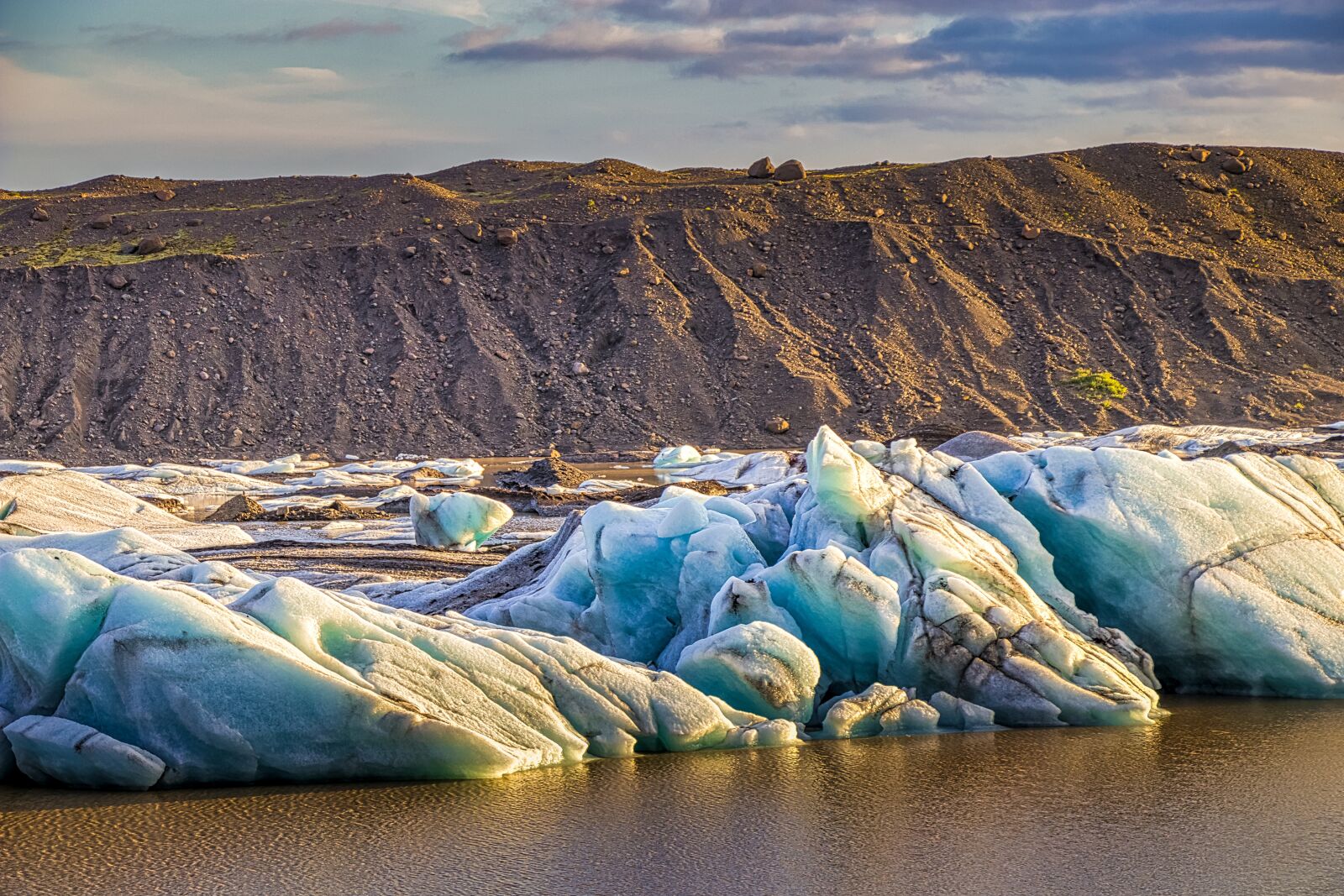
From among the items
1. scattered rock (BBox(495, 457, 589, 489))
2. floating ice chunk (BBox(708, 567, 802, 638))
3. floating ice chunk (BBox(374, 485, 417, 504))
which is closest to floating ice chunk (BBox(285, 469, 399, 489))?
floating ice chunk (BBox(374, 485, 417, 504))

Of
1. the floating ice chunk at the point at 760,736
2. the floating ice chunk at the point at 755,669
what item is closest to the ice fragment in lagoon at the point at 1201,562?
the floating ice chunk at the point at 755,669

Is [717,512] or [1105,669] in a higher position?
[717,512]

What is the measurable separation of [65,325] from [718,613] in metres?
43.0

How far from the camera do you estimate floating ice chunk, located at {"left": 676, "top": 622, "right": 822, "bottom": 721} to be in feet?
25.1

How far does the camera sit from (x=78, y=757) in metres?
6.57

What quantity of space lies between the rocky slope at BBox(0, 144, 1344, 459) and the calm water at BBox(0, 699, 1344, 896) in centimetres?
3237

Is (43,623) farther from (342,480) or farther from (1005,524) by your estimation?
(342,480)

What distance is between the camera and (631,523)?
9.31 m

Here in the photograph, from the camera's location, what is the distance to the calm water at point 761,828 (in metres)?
5.55

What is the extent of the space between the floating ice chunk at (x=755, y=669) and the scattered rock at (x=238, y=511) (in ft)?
42.8

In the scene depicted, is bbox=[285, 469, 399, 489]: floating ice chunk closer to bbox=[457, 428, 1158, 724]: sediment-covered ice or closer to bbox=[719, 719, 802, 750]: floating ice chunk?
bbox=[457, 428, 1158, 724]: sediment-covered ice

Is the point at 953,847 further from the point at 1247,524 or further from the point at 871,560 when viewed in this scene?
the point at 1247,524

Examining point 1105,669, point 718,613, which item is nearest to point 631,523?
point 718,613

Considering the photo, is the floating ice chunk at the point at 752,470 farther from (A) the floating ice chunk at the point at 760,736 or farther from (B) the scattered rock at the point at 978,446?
(A) the floating ice chunk at the point at 760,736
